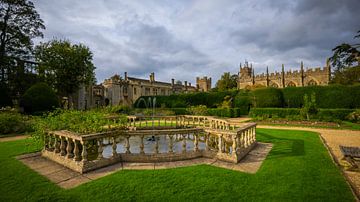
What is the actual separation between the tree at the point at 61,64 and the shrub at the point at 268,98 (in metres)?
25.5

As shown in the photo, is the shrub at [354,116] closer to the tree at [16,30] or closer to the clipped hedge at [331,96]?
the clipped hedge at [331,96]

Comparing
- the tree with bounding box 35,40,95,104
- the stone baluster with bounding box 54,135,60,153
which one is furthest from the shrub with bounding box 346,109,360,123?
the tree with bounding box 35,40,95,104

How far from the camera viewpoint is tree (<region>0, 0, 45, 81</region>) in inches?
837

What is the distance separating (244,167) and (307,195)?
1.68 m

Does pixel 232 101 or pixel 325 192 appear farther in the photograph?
pixel 232 101

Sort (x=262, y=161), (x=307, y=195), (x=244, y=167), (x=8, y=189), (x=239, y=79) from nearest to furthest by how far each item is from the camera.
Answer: (x=307, y=195) < (x=8, y=189) < (x=244, y=167) < (x=262, y=161) < (x=239, y=79)

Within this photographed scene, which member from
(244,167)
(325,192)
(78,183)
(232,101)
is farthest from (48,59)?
(325,192)

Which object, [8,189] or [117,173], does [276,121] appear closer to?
[117,173]

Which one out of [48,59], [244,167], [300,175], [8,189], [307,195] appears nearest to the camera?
[307,195]

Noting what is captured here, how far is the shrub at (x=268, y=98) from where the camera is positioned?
23.4m

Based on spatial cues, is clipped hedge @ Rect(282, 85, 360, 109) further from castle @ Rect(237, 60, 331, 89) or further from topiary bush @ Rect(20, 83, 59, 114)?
topiary bush @ Rect(20, 83, 59, 114)

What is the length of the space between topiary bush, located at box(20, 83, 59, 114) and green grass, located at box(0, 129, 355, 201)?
1853 cm

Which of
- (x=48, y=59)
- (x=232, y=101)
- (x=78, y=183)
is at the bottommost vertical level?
(x=78, y=183)

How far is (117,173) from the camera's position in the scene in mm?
4414
